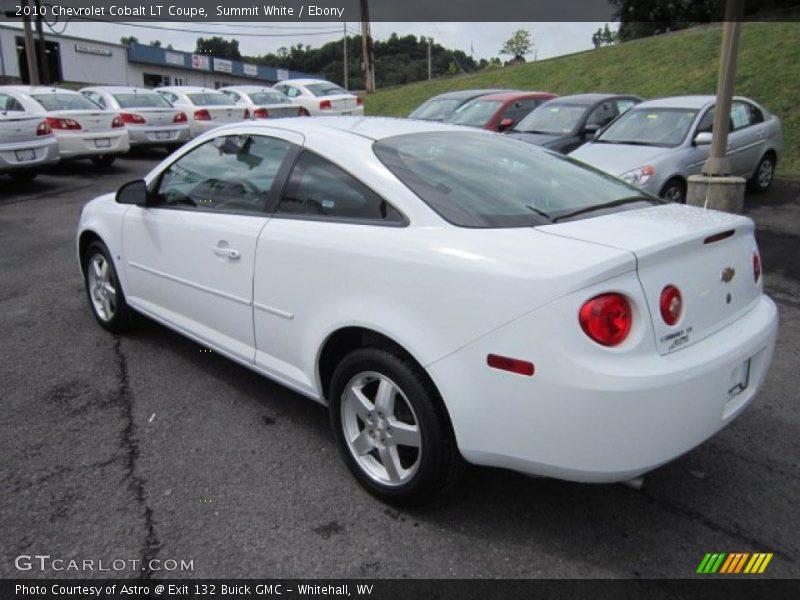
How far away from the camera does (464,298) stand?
237 cm

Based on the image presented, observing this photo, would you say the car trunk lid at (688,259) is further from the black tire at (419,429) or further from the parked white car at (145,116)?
the parked white car at (145,116)

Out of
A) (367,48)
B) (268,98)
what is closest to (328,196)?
(268,98)

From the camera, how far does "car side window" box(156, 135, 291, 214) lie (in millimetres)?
3404

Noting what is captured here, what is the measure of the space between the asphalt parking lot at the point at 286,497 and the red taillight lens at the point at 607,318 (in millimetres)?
871

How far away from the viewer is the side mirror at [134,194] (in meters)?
4.05

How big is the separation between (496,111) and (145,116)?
7647 millimetres

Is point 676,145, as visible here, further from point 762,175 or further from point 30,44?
point 30,44

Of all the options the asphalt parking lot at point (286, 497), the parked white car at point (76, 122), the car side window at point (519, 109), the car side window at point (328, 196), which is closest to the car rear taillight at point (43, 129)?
the parked white car at point (76, 122)

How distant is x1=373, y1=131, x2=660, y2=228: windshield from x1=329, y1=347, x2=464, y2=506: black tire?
609 millimetres

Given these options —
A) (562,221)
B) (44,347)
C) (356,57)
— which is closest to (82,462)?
(44,347)

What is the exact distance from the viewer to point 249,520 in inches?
106

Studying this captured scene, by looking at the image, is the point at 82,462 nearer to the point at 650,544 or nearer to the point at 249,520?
the point at 249,520

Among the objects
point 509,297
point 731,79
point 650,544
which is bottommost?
point 650,544

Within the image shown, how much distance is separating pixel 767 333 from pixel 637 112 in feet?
22.9
